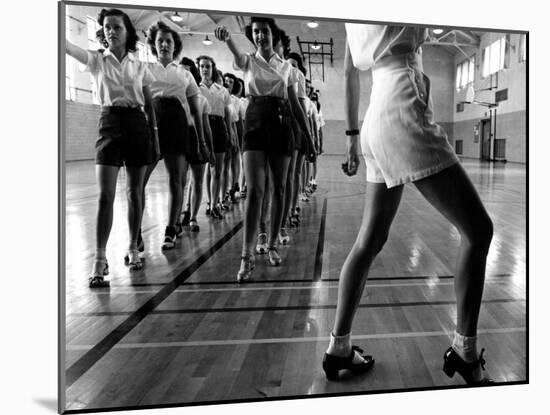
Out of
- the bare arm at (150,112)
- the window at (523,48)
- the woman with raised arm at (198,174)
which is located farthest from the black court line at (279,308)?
the window at (523,48)

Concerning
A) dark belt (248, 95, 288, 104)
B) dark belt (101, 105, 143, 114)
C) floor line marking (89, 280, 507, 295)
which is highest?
dark belt (248, 95, 288, 104)

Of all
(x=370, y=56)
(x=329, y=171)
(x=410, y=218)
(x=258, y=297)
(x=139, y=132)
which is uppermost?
(x=370, y=56)

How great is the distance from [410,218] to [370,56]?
77cm

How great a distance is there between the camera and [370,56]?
2371mm

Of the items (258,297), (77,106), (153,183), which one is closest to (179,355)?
(258,297)

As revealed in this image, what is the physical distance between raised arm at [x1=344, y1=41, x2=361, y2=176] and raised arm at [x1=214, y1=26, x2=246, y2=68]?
47cm

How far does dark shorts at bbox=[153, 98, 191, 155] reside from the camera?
2.54 meters

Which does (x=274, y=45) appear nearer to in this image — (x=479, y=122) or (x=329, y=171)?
(x=329, y=171)

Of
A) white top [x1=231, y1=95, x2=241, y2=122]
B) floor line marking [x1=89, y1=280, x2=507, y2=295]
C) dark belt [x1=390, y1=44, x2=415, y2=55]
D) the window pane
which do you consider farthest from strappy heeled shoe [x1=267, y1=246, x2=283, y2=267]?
the window pane

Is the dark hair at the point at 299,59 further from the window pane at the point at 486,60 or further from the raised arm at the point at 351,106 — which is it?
the window pane at the point at 486,60

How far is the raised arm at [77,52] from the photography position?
2299mm

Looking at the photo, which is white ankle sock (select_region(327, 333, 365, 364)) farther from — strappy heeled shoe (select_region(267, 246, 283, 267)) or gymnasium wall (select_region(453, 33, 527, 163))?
gymnasium wall (select_region(453, 33, 527, 163))

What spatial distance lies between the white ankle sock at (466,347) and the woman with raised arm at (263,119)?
0.92m

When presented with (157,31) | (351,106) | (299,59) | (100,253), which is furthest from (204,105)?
(100,253)
